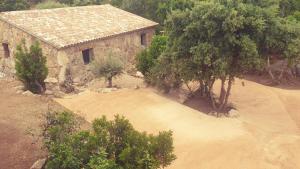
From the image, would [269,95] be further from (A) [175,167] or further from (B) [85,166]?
(B) [85,166]

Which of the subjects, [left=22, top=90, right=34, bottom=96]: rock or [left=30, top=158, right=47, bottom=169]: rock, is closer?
[left=30, top=158, right=47, bottom=169]: rock

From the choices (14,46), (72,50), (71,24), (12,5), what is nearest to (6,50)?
(14,46)

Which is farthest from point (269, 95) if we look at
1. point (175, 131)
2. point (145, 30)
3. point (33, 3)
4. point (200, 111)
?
point (33, 3)

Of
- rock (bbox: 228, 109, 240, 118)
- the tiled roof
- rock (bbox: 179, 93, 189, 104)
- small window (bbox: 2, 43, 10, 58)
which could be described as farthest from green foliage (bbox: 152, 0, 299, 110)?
small window (bbox: 2, 43, 10, 58)

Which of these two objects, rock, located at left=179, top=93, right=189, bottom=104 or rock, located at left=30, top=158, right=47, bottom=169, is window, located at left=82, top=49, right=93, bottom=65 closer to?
rock, located at left=179, top=93, right=189, bottom=104

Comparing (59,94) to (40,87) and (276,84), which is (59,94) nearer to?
(40,87)

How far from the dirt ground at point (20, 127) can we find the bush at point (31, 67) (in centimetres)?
99

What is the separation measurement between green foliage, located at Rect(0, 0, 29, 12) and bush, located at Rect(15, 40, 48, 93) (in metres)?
19.2

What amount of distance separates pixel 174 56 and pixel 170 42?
107 centimetres

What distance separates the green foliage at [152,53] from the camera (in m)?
20.7

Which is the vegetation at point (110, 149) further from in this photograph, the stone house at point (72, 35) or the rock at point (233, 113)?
the stone house at point (72, 35)

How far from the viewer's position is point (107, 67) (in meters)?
21.2

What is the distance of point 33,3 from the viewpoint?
43625 millimetres

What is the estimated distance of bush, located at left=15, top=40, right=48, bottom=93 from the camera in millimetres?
19500
